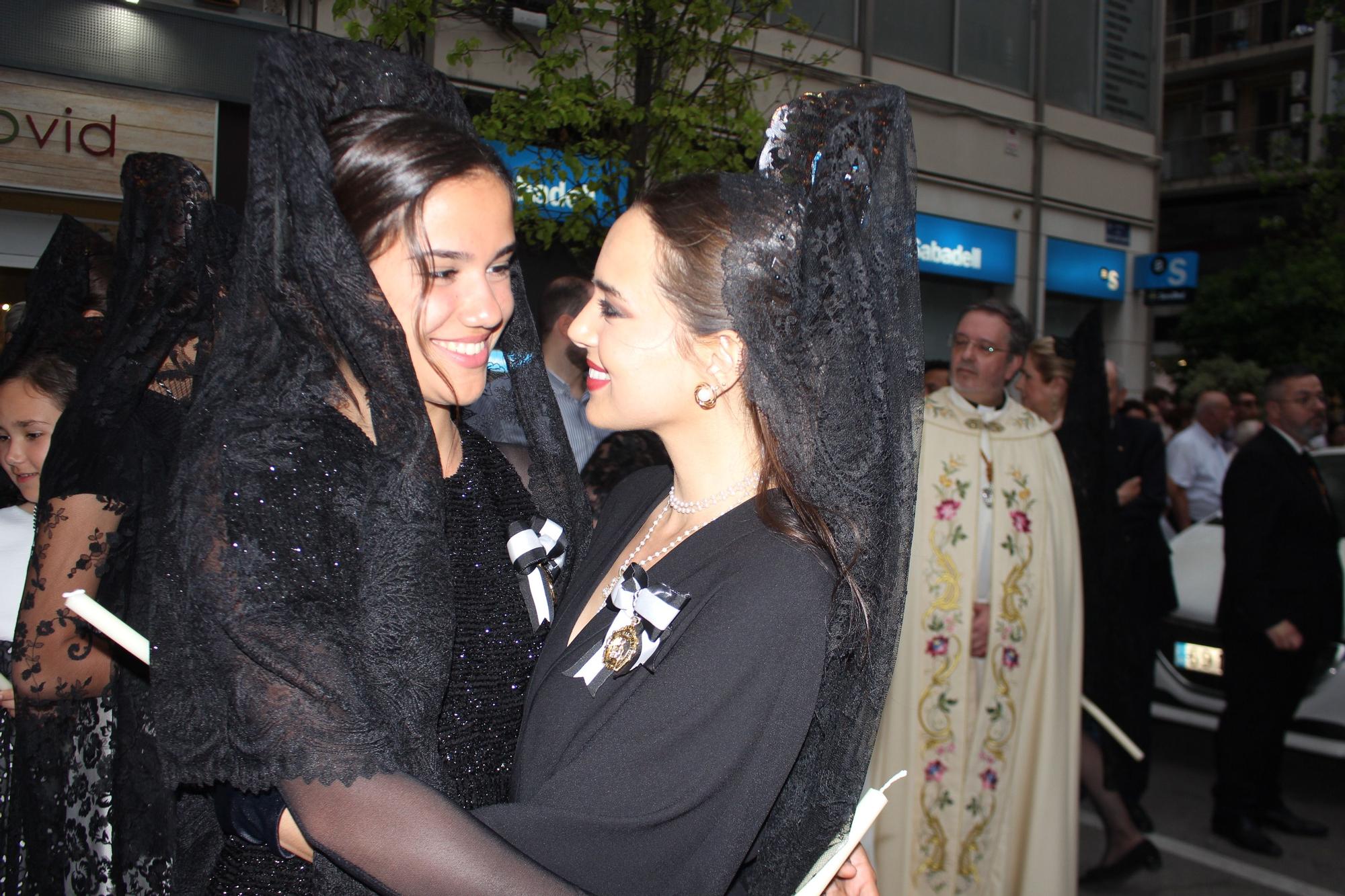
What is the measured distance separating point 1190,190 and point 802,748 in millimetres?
33118

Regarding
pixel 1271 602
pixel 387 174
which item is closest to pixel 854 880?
pixel 387 174

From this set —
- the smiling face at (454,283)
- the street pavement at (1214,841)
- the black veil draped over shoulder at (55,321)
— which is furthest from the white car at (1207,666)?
the black veil draped over shoulder at (55,321)

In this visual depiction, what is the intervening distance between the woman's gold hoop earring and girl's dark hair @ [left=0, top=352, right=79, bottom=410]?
1866mm

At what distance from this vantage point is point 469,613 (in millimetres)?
1680

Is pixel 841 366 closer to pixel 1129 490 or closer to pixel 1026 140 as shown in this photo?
pixel 1129 490

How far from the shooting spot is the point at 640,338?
68.3 inches

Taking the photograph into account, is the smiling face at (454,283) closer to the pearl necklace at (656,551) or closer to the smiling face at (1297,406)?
the pearl necklace at (656,551)

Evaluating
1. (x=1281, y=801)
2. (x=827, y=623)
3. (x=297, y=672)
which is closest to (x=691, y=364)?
(x=827, y=623)

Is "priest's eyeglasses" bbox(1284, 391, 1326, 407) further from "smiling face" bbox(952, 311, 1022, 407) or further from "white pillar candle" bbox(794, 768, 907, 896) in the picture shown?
"white pillar candle" bbox(794, 768, 907, 896)

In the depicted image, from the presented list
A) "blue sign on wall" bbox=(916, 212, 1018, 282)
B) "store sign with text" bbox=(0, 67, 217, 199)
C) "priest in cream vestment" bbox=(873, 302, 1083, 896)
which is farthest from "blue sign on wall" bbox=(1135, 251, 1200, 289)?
"store sign with text" bbox=(0, 67, 217, 199)

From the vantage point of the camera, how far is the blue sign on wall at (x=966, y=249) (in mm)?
11234

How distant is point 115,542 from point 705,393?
4.53 feet

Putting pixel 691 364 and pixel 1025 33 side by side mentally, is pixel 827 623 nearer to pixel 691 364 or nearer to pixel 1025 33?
pixel 691 364

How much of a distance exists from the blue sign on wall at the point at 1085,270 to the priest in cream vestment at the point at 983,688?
947 centimetres
